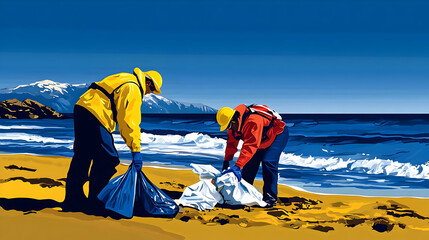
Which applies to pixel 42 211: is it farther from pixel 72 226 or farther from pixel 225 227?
pixel 225 227

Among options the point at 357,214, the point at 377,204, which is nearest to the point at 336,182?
the point at 377,204

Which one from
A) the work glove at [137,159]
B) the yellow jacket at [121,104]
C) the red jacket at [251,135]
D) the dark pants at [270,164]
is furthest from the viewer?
the dark pants at [270,164]

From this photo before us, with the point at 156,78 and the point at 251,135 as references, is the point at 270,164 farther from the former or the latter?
the point at 156,78

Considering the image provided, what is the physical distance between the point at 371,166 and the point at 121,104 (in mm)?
10128

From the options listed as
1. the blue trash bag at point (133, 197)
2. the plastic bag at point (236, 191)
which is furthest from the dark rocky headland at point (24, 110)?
the blue trash bag at point (133, 197)

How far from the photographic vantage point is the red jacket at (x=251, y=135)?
4.76 meters

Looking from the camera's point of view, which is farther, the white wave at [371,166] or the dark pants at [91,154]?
the white wave at [371,166]

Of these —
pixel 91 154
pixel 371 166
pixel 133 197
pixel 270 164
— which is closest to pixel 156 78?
pixel 91 154

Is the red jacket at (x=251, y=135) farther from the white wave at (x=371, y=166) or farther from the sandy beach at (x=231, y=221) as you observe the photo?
the white wave at (x=371, y=166)

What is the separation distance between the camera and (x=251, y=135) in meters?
4.80

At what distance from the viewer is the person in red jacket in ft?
15.7

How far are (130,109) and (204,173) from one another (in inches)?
51.9

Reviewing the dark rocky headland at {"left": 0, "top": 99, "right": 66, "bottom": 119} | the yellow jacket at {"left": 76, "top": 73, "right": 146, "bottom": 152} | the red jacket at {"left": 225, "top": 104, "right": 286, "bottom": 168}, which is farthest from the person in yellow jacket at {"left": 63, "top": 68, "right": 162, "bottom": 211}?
the dark rocky headland at {"left": 0, "top": 99, "right": 66, "bottom": 119}

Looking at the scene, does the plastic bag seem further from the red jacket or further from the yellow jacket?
the yellow jacket
